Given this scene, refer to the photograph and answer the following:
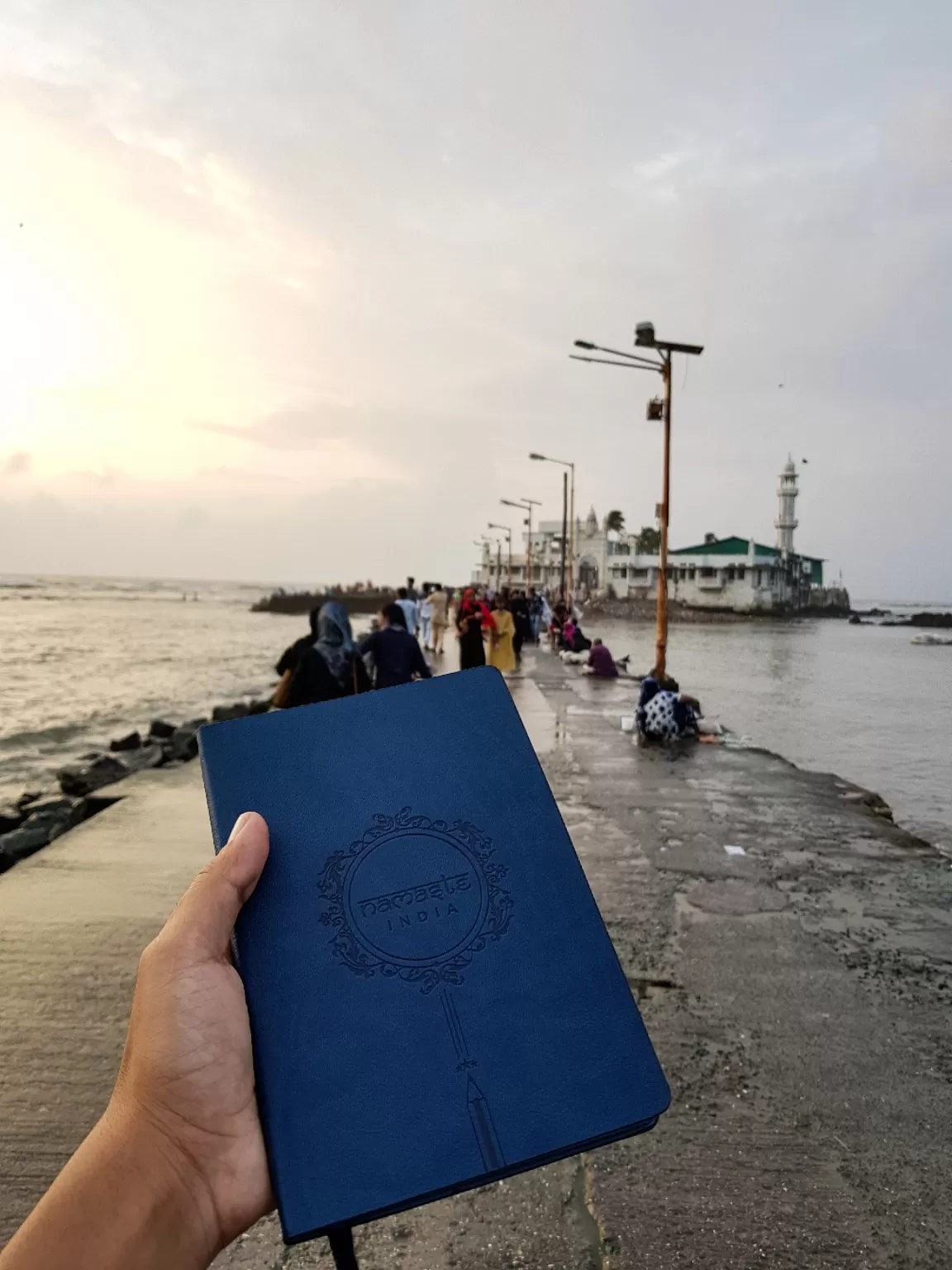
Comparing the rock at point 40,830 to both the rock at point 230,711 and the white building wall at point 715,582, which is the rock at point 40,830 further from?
the white building wall at point 715,582

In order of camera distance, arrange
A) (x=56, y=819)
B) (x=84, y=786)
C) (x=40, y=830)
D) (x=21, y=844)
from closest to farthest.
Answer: (x=21, y=844), (x=40, y=830), (x=56, y=819), (x=84, y=786)

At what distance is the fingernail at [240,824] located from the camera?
1.12 m

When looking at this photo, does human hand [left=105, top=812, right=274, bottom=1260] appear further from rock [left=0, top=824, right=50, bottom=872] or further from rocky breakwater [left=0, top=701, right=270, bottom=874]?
rock [left=0, top=824, right=50, bottom=872]

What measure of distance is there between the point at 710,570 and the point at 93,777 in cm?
8467

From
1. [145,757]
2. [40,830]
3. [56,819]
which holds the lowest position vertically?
[145,757]

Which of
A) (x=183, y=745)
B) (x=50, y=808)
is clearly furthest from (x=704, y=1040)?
(x=183, y=745)

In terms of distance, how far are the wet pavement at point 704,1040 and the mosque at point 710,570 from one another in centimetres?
7661

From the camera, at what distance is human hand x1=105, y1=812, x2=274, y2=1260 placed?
1056mm

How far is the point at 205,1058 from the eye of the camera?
1.12m

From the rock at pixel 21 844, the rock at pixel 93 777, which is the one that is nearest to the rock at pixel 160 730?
the rock at pixel 93 777

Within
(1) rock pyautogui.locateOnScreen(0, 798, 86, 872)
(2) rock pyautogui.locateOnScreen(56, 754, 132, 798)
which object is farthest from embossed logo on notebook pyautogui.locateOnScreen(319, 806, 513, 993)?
(2) rock pyautogui.locateOnScreen(56, 754, 132, 798)

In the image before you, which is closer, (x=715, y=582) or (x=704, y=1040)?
(x=704, y=1040)

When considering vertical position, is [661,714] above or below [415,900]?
below

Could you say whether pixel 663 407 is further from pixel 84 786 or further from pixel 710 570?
pixel 710 570
